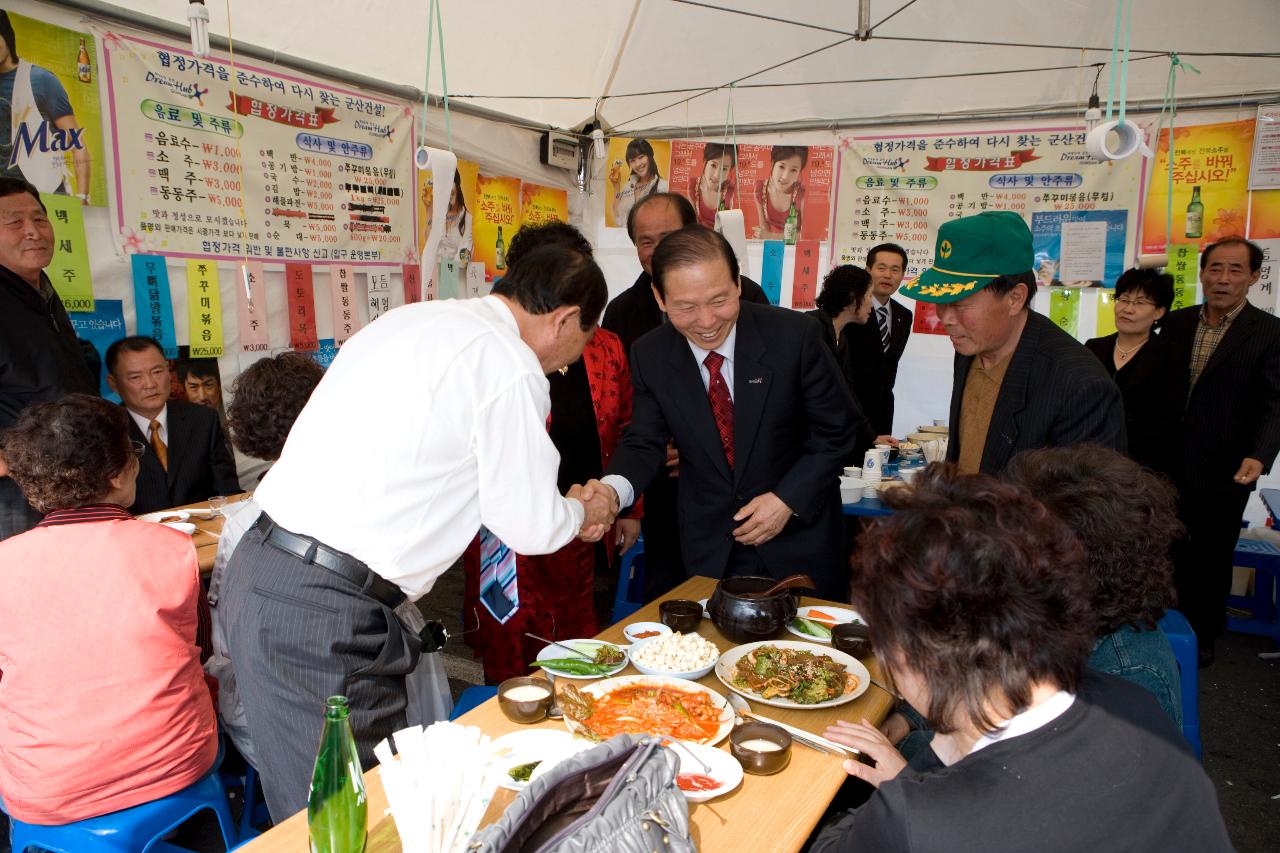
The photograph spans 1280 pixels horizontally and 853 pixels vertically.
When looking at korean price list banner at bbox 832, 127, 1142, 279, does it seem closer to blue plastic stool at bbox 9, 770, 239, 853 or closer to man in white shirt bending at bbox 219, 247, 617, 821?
man in white shirt bending at bbox 219, 247, 617, 821

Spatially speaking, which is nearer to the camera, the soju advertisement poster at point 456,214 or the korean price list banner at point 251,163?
the korean price list banner at point 251,163

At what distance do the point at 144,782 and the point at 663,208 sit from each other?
2586 millimetres

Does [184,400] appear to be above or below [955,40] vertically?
below

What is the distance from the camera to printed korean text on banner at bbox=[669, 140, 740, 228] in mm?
5738

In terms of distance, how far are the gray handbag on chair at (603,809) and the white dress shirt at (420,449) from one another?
0.71 metres

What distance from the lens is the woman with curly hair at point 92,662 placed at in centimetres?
177

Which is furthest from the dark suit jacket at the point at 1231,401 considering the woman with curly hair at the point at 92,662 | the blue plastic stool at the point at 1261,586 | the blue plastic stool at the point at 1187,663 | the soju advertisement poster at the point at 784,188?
the woman with curly hair at the point at 92,662

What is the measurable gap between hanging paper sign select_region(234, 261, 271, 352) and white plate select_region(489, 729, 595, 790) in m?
3.22

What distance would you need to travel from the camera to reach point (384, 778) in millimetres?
1080

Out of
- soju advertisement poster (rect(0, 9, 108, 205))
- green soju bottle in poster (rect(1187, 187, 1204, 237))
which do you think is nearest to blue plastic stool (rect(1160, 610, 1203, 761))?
green soju bottle in poster (rect(1187, 187, 1204, 237))

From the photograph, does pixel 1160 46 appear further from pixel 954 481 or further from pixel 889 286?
pixel 954 481

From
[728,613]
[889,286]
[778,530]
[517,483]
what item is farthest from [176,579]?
[889,286]

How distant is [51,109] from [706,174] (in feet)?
12.7

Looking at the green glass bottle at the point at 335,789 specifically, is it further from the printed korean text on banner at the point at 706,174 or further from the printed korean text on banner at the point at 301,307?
the printed korean text on banner at the point at 706,174
